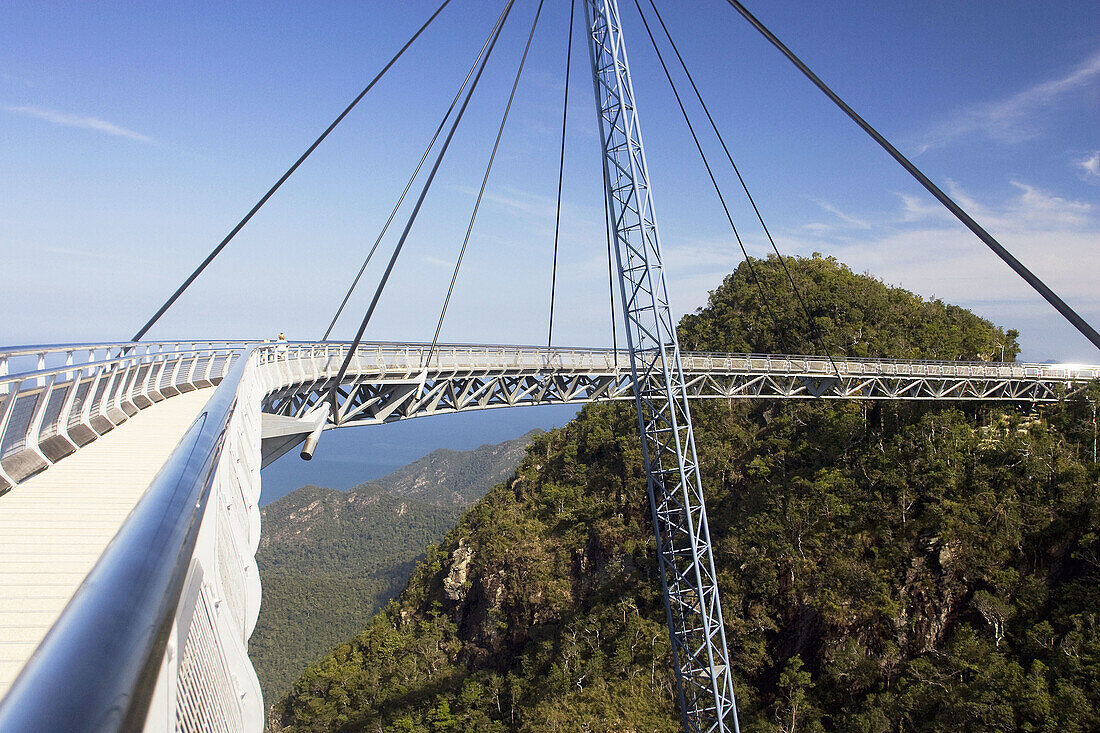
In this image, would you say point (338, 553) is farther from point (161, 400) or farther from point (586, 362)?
point (161, 400)

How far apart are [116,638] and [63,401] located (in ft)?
21.4

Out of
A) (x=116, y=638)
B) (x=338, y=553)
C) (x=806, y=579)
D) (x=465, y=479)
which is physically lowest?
(x=338, y=553)

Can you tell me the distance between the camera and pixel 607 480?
3903cm

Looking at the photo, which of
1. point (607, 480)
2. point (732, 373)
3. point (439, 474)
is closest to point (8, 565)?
point (732, 373)

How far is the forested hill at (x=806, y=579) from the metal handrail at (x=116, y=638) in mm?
23688

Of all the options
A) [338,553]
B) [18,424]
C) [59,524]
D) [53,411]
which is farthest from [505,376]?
[338,553]

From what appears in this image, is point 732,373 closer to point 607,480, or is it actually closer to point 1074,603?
point 1074,603

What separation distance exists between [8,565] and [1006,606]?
92.4ft

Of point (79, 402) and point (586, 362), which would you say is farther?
point (586, 362)

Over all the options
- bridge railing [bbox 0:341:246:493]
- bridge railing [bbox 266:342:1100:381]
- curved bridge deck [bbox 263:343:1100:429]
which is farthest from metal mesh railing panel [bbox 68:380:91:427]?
bridge railing [bbox 266:342:1100:381]

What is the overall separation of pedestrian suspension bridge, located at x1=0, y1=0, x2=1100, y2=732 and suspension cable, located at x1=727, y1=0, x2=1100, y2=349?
2cm

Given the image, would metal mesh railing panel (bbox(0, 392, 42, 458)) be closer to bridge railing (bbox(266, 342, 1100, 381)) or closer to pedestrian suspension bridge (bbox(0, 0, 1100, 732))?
pedestrian suspension bridge (bbox(0, 0, 1100, 732))

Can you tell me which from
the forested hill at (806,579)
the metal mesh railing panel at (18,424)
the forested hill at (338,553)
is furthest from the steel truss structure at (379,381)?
the forested hill at (338,553)

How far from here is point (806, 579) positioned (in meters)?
27.4
